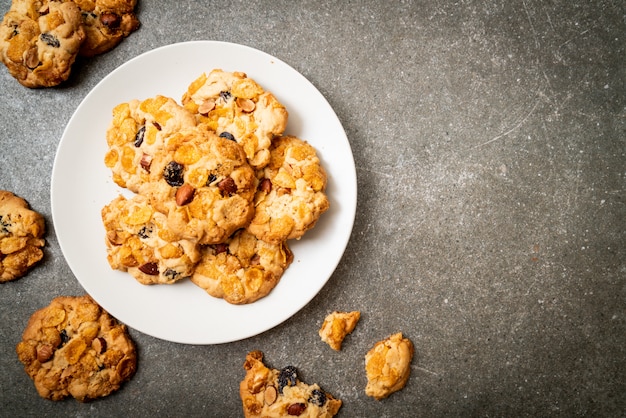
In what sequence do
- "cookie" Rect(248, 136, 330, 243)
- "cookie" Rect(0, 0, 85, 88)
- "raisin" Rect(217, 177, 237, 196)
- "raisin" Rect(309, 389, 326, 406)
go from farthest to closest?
"raisin" Rect(309, 389, 326, 406)
"cookie" Rect(0, 0, 85, 88)
"cookie" Rect(248, 136, 330, 243)
"raisin" Rect(217, 177, 237, 196)

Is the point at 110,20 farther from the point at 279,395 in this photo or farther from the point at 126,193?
the point at 279,395

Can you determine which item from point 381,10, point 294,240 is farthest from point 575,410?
point 381,10

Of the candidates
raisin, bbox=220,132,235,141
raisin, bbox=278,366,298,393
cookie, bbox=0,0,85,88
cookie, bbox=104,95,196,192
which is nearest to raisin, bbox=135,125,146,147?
cookie, bbox=104,95,196,192

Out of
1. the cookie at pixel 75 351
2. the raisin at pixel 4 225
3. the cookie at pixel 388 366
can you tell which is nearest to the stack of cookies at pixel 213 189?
the cookie at pixel 75 351

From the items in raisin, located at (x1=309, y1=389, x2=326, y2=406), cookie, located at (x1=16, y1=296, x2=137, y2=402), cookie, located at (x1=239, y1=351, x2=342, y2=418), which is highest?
raisin, located at (x1=309, y1=389, x2=326, y2=406)

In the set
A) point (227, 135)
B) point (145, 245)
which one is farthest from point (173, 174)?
point (145, 245)

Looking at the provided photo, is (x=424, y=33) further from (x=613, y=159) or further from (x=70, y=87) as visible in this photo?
(x=70, y=87)

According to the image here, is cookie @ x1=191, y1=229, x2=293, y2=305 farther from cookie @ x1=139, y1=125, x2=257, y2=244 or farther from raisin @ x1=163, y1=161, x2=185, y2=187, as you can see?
raisin @ x1=163, y1=161, x2=185, y2=187
